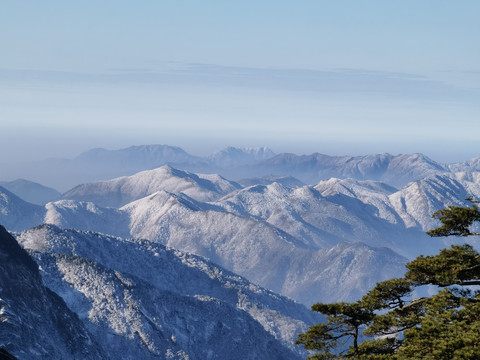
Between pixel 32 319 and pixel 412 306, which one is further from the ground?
pixel 412 306

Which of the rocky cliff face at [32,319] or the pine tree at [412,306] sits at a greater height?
the pine tree at [412,306]

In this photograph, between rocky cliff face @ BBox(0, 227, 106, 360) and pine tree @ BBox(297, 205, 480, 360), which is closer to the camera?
pine tree @ BBox(297, 205, 480, 360)

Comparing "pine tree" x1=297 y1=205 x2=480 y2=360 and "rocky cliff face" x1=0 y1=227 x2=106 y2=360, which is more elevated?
"pine tree" x1=297 y1=205 x2=480 y2=360

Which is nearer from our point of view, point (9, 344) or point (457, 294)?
point (457, 294)

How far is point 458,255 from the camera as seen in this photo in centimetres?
Result: 5278

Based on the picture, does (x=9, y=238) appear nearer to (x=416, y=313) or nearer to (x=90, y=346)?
(x=90, y=346)

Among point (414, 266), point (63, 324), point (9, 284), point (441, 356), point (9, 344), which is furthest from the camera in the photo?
point (63, 324)

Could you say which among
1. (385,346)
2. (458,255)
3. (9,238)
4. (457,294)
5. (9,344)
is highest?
(458,255)

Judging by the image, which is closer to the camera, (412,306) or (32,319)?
(412,306)

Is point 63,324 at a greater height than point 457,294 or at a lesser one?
lesser

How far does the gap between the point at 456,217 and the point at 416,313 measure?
8356 mm

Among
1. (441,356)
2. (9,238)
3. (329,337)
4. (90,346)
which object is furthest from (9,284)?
(441,356)

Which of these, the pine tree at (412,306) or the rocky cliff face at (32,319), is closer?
the pine tree at (412,306)

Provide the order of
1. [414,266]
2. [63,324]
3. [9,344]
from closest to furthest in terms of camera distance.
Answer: [414,266]
[9,344]
[63,324]
